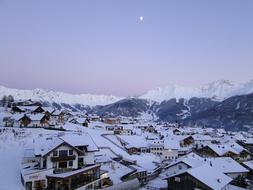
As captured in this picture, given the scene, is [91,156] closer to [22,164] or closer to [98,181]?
[98,181]

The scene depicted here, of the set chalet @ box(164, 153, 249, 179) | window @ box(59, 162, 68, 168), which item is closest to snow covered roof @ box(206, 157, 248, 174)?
chalet @ box(164, 153, 249, 179)

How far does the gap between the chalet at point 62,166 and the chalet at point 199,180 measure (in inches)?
462

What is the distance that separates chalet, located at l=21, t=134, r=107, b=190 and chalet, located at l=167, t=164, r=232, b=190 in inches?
462

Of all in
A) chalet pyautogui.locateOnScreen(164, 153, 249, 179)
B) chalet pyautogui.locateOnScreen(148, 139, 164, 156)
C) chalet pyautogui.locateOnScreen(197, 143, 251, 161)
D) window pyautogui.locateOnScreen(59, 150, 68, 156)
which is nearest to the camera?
window pyautogui.locateOnScreen(59, 150, 68, 156)

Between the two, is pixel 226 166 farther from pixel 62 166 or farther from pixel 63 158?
pixel 63 158

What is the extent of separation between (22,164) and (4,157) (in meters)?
5.26

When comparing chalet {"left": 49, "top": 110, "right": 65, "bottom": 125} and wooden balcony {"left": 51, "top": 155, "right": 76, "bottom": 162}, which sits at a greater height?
chalet {"left": 49, "top": 110, "right": 65, "bottom": 125}

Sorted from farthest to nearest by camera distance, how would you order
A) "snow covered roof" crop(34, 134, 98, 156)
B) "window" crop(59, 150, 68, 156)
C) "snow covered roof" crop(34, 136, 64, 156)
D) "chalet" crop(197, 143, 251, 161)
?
"chalet" crop(197, 143, 251, 161) → "window" crop(59, 150, 68, 156) → "snow covered roof" crop(34, 134, 98, 156) → "snow covered roof" crop(34, 136, 64, 156)

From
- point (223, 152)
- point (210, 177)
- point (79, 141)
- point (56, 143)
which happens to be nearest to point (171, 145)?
point (223, 152)

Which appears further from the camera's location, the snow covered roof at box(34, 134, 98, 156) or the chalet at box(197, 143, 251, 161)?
the chalet at box(197, 143, 251, 161)

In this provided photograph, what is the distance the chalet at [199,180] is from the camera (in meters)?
44.7

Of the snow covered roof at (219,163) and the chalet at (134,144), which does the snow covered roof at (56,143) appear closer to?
the snow covered roof at (219,163)

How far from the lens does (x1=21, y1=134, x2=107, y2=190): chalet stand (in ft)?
125

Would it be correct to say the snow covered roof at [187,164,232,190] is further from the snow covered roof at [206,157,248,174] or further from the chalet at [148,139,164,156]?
the chalet at [148,139,164,156]
